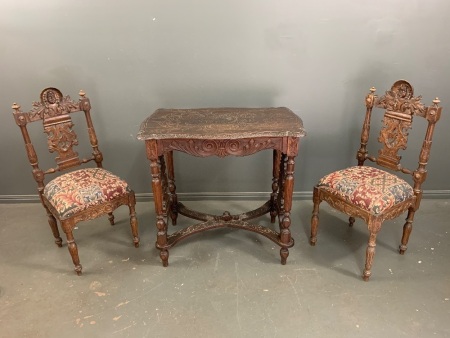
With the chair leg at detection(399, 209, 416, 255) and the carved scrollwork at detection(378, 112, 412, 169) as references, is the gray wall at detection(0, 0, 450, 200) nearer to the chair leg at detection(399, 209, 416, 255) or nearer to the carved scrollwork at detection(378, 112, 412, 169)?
the carved scrollwork at detection(378, 112, 412, 169)

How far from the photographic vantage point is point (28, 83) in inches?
112

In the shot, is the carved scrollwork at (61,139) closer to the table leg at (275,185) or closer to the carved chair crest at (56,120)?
the carved chair crest at (56,120)

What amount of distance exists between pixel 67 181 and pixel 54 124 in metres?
0.42

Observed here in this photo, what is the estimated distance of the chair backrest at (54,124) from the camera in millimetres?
2342

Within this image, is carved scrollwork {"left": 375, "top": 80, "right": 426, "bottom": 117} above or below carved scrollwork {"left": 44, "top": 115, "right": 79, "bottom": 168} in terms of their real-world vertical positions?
above

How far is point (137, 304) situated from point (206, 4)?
2.15m

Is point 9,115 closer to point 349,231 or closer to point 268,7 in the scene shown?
point 268,7

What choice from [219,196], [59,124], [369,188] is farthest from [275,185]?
[59,124]

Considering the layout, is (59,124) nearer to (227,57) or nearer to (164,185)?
(164,185)

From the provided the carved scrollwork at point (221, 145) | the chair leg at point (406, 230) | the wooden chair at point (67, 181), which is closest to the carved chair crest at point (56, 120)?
the wooden chair at point (67, 181)

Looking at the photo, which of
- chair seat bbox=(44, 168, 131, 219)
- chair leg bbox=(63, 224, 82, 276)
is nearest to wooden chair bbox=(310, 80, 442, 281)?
chair seat bbox=(44, 168, 131, 219)

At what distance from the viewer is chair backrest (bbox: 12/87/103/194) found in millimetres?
2342

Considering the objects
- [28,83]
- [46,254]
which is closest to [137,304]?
[46,254]

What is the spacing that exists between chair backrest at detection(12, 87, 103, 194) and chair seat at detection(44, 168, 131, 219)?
124mm
